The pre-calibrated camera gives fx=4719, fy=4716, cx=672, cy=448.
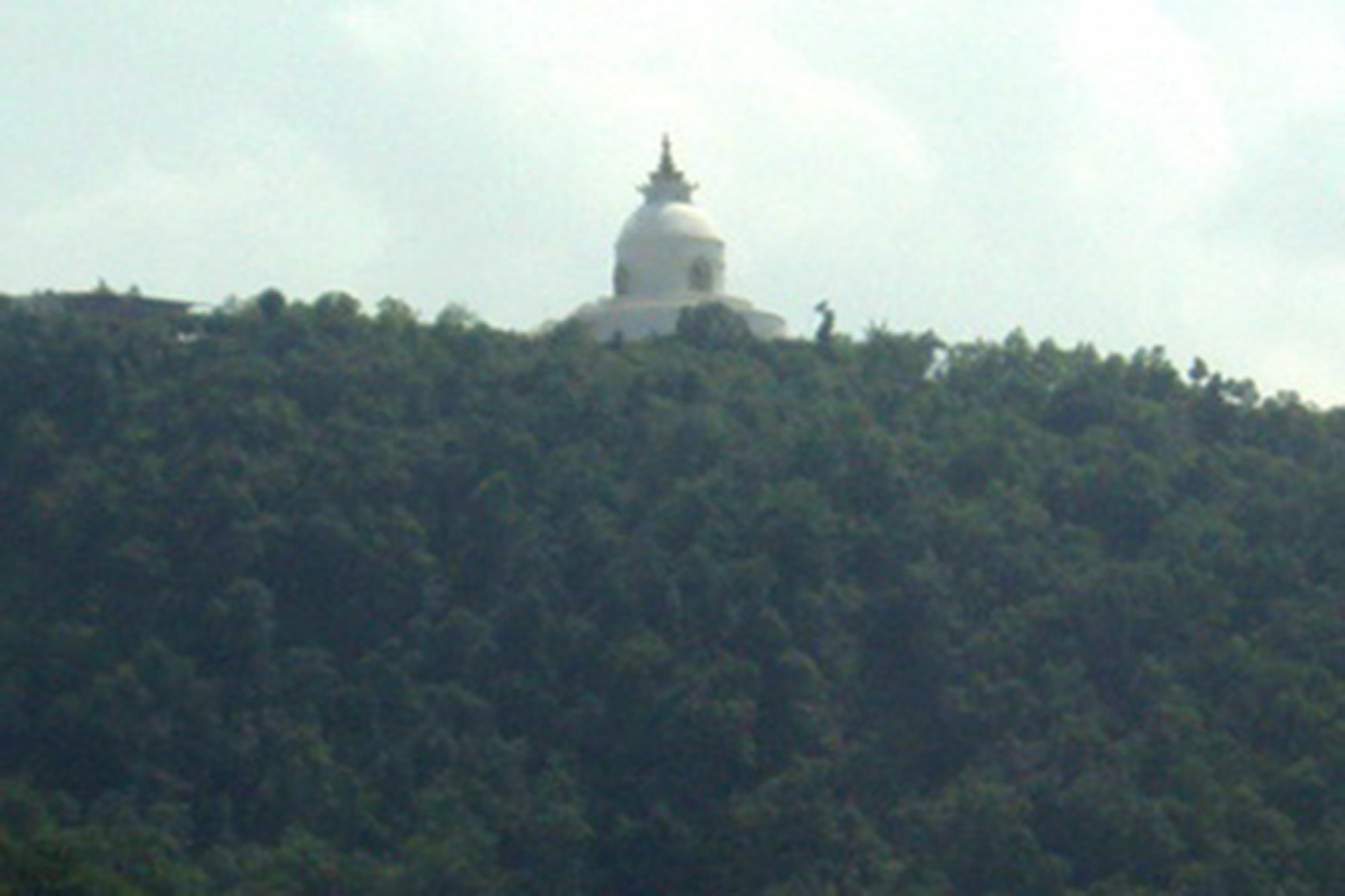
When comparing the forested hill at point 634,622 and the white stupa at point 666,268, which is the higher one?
the white stupa at point 666,268

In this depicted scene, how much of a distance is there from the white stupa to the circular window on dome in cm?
1

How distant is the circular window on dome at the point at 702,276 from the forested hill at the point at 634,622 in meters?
3.63

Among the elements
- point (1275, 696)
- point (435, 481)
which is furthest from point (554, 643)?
point (1275, 696)

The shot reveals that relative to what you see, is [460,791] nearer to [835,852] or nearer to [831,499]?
[835,852]

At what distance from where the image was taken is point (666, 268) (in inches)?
3132

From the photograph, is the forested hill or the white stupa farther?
the white stupa

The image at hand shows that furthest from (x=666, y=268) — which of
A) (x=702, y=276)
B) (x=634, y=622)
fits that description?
(x=634, y=622)

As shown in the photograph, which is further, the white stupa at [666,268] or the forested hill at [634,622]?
the white stupa at [666,268]

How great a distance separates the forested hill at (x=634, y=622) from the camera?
201 feet

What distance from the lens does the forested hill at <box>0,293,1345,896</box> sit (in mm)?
61250

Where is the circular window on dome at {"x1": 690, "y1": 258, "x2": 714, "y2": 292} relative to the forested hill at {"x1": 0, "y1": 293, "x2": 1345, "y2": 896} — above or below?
above

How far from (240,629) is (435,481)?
5.32 m

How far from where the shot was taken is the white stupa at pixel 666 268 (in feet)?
258

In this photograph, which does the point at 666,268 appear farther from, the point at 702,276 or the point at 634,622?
the point at 634,622
